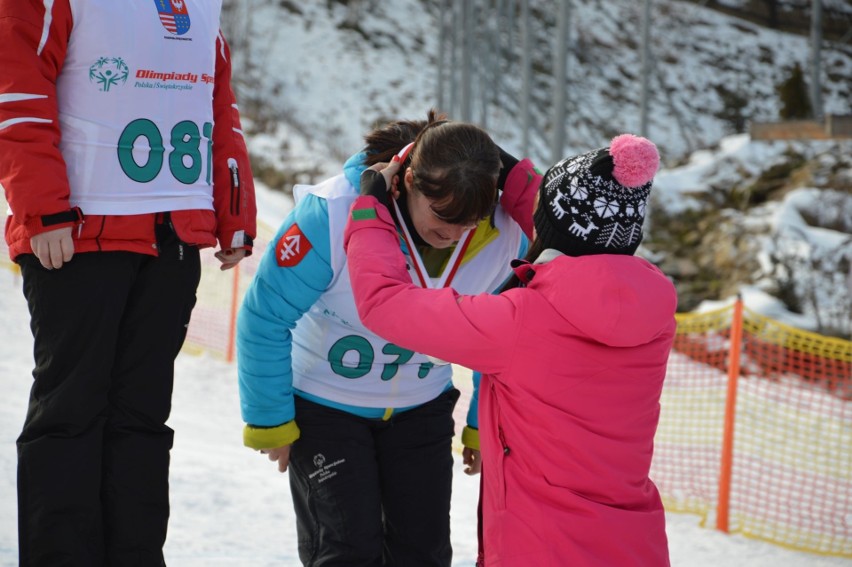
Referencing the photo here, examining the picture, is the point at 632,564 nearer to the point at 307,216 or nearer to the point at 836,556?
Answer: the point at 307,216

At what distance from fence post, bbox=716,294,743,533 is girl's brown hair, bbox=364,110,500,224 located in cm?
322

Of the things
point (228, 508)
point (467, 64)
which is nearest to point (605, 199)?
point (228, 508)

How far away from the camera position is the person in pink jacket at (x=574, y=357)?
213cm

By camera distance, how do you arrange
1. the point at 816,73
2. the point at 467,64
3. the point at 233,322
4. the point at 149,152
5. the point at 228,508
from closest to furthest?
the point at 149,152 < the point at 228,508 < the point at 233,322 < the point at 467,64 < the point at 816,73

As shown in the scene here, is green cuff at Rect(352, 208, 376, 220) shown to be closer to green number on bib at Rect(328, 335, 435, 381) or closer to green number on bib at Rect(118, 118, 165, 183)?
green number on bib at Rect(328, 335, 435, 381)

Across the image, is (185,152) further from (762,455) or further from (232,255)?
(762,455)

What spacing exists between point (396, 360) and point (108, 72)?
3.82ft

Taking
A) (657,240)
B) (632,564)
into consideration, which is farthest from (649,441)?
(657,240)

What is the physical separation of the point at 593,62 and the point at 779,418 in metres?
30.9

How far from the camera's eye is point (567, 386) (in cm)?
215

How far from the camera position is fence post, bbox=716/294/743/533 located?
5051mm

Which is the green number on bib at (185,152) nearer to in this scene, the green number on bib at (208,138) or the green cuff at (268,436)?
the green number on bib at (208,138)

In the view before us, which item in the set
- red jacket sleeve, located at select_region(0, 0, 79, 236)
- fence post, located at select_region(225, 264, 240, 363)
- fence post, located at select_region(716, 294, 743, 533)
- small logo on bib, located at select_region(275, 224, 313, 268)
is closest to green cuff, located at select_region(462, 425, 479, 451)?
small logo on bib, located at select_region(275, 224, 313, 268)

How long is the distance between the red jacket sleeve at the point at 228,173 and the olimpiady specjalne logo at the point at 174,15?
217mm
